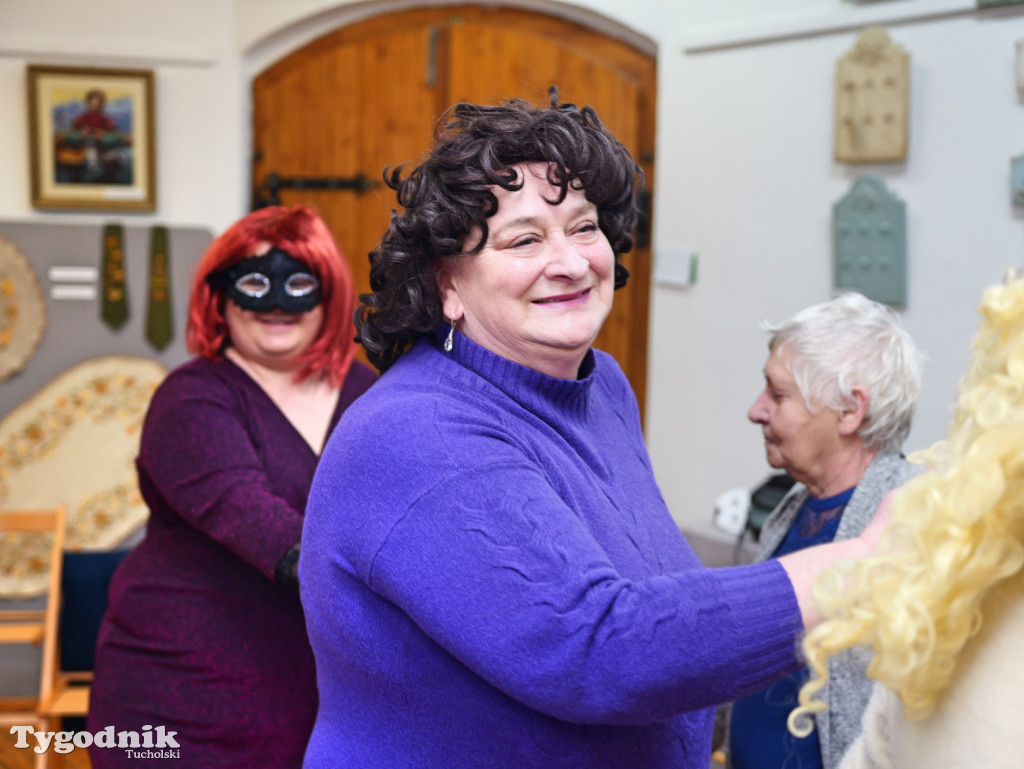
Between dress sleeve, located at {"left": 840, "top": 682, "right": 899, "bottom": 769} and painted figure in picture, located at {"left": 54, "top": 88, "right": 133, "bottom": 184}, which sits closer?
dress sleeve, located at {"left": 840, "top": 682, "right": 899, "bottom": 769}

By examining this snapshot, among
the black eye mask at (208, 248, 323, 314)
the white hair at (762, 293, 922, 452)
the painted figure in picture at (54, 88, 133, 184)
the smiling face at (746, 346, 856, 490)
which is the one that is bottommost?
the smiling face at (746, 346, 856, 490)

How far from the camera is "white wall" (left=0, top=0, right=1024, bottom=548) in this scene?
9.94 feet

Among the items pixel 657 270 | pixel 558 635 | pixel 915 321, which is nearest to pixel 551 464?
pixel 558 635

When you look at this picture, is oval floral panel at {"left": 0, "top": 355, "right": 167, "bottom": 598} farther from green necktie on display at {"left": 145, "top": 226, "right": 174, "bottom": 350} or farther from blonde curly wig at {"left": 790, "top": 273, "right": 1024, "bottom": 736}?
blonde curly wig at {"left": 790, "top": 273, "right": 1024, "bottom": 736}

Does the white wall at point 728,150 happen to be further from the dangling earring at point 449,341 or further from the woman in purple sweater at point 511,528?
the dangling earring at point 449,341

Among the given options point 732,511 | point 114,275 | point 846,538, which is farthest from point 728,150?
point 114,275

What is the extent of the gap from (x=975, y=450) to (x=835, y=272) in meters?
2.78

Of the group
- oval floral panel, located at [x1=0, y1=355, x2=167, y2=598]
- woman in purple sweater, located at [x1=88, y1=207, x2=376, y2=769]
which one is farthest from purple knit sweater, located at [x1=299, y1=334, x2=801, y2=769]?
oval floral panel, located at [x1=0, y1=355, x2=167, y2=598]

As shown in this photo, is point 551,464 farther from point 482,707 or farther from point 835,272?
point 835,272

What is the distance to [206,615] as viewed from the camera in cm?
199

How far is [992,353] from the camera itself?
0.73 meters

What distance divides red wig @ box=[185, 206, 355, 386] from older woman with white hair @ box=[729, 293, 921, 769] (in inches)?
35.7

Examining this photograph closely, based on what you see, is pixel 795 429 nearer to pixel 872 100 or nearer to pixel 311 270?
pixel 311 270

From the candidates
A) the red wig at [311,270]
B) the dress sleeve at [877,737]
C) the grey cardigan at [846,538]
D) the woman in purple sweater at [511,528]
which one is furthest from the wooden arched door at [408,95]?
the dress sleeve at [877,737]
